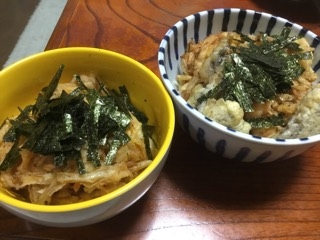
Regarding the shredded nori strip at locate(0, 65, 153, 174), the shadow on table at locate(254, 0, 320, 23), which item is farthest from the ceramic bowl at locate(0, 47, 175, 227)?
the shadow on table at locate(254, 0, 320, 23)

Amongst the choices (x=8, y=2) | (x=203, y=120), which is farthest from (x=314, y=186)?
(x=8, y=2)

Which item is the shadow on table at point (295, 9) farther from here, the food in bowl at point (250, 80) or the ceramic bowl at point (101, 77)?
the ceramic bowl at point (101, 77)

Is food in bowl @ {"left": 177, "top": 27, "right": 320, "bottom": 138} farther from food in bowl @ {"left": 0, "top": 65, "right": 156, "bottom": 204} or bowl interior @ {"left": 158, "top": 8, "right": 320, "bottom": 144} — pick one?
food in bowl @ {"left": 0, "top": 65, "right": 156, "bottom": 204}

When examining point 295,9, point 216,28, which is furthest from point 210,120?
point 295,9

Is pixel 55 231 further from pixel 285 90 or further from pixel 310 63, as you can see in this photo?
pixel 310 63

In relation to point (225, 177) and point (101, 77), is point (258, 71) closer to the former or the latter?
point (225, 177)

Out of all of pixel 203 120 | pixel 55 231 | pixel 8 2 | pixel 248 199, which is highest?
pixel 203 120
